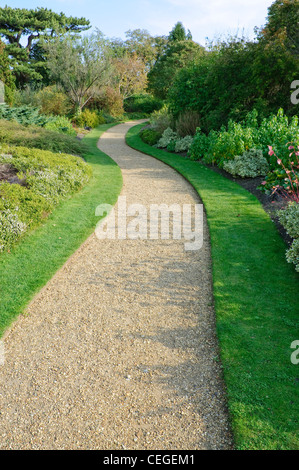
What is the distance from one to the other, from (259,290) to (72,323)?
251 centimetres

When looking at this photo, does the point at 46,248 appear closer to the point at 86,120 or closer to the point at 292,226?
the point at 292,226

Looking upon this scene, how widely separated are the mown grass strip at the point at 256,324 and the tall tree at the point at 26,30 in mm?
31009

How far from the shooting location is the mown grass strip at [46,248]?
438 centimetres

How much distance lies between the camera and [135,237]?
6.30m

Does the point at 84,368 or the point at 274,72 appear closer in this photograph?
the point at 84,368

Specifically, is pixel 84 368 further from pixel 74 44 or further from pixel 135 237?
pixel 74 44

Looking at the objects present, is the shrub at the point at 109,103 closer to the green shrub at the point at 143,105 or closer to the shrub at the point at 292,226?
the green shrub at the point at 143,105

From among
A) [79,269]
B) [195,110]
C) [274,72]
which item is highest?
[274,72]

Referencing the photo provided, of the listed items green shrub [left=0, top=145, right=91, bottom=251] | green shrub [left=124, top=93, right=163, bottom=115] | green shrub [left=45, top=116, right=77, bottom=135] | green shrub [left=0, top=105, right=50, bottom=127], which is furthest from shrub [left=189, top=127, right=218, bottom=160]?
green shrub [left=124, top=93, right=163, bottom=115]

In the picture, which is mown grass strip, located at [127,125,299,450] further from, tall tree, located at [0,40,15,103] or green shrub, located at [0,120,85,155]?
tall tree, located at [0,40,15,103]

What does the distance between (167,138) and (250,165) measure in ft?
21.7

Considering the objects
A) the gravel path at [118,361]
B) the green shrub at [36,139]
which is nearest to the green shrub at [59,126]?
the green shrub at [36,139]

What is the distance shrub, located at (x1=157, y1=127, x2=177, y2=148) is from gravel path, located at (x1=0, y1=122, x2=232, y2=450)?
10.1m
